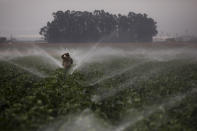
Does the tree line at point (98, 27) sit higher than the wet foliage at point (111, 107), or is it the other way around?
the tree line at point (98, 27)

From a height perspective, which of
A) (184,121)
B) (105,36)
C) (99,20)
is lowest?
(184,121)

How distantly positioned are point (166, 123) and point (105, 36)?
62.3 metres

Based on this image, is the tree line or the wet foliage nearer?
the wet foliage

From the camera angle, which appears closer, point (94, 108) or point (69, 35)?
point (94, 108)

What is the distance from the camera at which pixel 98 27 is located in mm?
67438

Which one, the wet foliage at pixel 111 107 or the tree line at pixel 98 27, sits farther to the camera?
the tree line at pixel 98 27

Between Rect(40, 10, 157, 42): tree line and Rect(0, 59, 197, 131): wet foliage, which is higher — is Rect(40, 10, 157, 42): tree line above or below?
above

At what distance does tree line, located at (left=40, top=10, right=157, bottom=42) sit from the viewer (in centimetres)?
6388

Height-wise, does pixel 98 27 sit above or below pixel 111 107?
above

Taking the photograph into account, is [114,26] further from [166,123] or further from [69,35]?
[166,123]

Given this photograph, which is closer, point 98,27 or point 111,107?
point 111,107

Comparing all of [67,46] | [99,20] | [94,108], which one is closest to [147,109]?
[94,108]

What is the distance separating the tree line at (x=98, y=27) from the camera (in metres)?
63.9

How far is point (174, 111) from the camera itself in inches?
238
